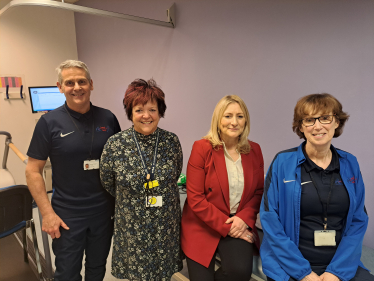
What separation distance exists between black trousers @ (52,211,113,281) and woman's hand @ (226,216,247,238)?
31.2 inches

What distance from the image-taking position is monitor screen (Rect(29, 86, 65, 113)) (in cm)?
356

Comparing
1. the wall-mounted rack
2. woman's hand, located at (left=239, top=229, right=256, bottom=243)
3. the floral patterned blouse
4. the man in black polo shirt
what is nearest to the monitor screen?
the wall-mounted rack

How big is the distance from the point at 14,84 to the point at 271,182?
428cm

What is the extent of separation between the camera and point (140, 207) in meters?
1.51

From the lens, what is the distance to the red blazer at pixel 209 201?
1581 mm

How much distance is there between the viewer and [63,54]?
4.65 meters

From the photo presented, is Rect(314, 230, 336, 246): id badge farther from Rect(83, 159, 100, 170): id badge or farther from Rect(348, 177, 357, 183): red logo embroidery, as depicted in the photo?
Rect(83, 159, 100, 170): id badge

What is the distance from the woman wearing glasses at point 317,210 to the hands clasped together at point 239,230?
17 cm

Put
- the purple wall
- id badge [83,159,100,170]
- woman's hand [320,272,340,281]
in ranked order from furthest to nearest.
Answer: the purple wall → id badge [83,159,100,170] → woman's hand [320,272,340,281]

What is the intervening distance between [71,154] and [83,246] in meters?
0.61

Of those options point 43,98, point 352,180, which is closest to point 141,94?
point 352,180

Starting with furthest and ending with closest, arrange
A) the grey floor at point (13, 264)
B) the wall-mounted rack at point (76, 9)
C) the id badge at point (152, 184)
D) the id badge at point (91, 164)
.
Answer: the grey floor at point (13, 264)
the wall-mounted rack at point (76, 9)
the id badge at point (91, 164)
the id badge at point (152, 184)

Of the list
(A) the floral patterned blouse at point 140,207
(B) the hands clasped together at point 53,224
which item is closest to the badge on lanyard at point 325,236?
(A) the floral patterned blouse at point 140,207

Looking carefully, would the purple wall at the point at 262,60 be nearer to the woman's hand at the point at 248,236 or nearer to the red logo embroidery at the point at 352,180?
the red logo embroidery at the point at 352,180
